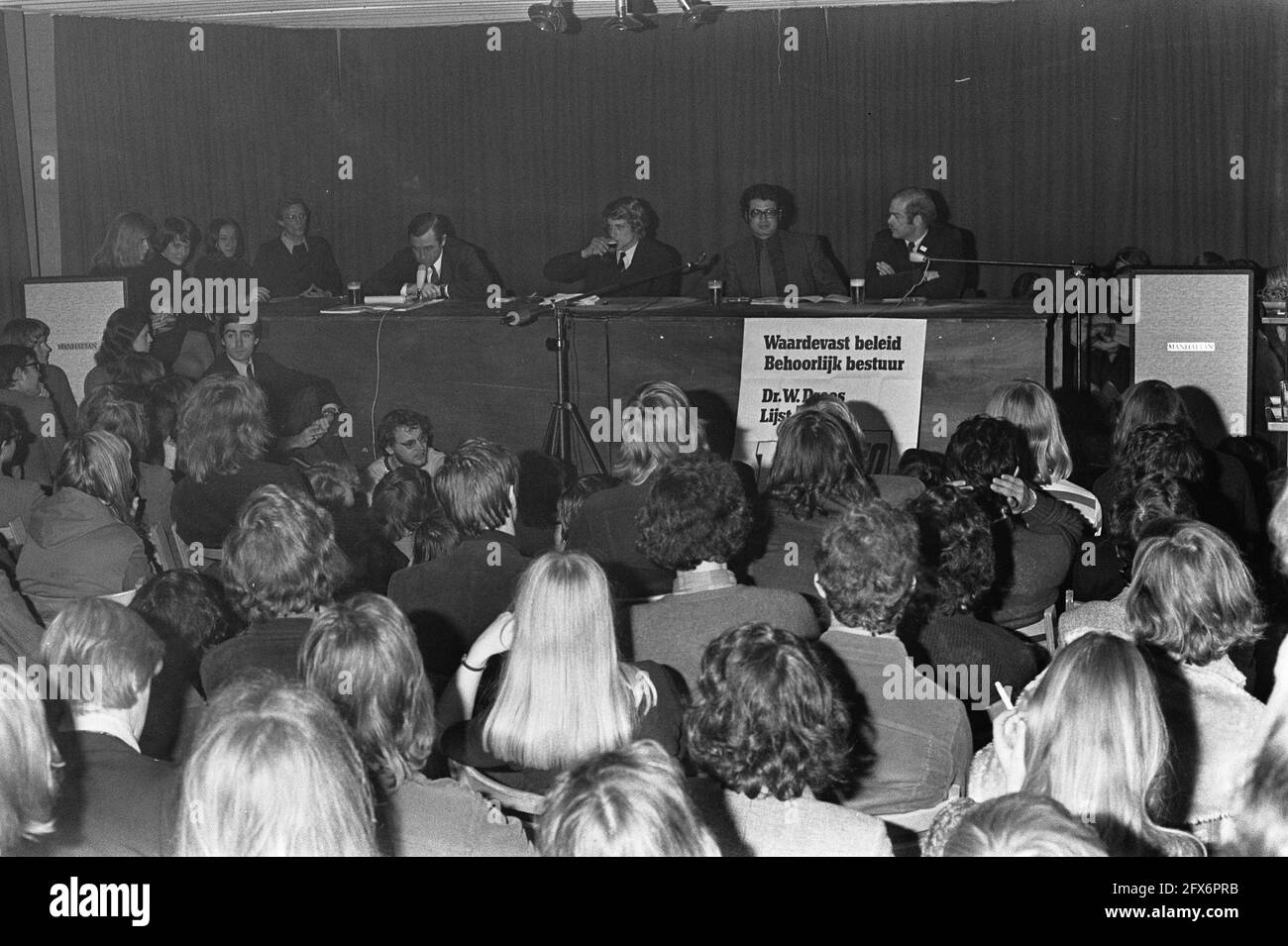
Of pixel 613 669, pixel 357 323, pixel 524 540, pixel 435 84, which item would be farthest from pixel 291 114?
pixel 613 669

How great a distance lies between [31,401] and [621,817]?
14.6 feet

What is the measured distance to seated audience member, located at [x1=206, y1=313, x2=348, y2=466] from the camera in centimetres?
609

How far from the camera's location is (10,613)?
10.9 ft

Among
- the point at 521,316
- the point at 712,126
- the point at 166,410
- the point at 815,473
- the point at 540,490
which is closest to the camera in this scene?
the point at 815,473

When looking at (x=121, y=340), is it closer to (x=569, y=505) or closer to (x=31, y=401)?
(x=31, y=401)

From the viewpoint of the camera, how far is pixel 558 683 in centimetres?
245

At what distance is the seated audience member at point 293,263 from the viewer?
25.4 feet

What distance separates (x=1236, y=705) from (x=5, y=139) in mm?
8151

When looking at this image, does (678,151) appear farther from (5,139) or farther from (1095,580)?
(1095,580)

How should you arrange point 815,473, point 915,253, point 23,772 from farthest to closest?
point 915,253 → point 815,473 → point 23,772

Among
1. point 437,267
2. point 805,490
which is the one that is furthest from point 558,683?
point 437,267

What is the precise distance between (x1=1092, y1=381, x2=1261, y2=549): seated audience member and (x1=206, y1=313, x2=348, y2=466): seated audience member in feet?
10.2

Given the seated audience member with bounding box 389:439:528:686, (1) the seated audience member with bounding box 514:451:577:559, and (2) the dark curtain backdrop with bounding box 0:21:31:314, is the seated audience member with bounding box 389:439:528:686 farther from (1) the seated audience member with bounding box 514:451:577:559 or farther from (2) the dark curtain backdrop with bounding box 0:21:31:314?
(2) the dark curtain backdrop with bounding box 0:21:31:314

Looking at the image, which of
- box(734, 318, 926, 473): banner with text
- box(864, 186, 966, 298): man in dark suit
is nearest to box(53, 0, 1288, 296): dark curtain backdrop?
box(864, 186, 966, 298): man in dark suit
